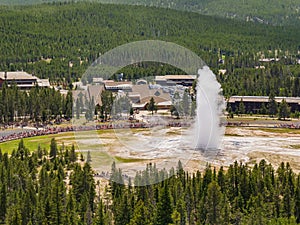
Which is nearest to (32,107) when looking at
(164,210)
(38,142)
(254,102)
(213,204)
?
(38,142)

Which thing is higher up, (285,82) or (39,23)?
(39,23)

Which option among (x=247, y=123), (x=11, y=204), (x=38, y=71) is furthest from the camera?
(x=38, y=71)

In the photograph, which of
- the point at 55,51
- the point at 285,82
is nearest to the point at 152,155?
the point at 285,82

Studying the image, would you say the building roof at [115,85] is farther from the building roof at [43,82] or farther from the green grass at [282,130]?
the green grass at [282,130]

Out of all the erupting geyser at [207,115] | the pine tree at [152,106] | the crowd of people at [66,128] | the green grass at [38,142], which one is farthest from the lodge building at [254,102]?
the green grass at [38,142]

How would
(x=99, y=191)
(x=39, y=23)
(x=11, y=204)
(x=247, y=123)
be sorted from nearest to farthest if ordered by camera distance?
(x=11, y=204), (x=99, y=191), (x=247, y=123), (x=39, y=23)

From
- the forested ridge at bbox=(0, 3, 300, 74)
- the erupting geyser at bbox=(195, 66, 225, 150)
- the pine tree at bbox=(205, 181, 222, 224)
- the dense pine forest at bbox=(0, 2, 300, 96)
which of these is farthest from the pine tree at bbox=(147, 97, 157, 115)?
the pine tree at bbox=(205, 181, 222, 224)

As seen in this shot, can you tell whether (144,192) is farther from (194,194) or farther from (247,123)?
(247,123)
